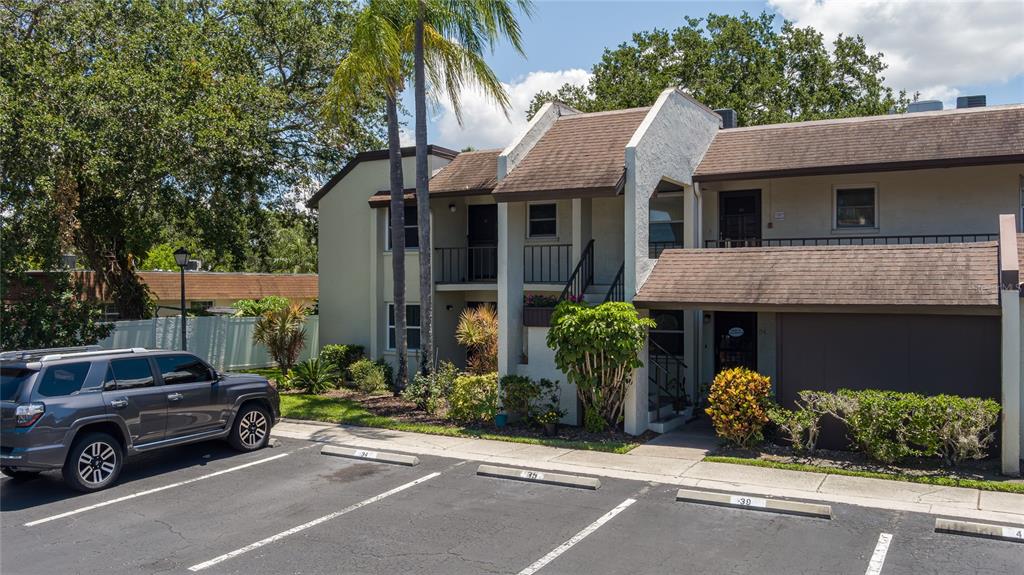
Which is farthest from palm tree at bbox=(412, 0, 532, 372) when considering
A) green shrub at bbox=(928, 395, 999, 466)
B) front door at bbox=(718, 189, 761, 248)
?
green shrub at bbox=(928, 395, 999, 466)

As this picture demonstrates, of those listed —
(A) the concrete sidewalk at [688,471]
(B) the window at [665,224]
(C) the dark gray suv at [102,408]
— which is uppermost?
(B) the window at [665,224]

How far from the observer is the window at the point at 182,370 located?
11.6m

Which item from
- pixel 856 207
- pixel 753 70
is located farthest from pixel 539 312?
pixel 753 70

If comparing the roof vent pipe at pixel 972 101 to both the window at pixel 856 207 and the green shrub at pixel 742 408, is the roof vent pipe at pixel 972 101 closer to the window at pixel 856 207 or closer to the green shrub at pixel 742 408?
the window at pixel 856 207

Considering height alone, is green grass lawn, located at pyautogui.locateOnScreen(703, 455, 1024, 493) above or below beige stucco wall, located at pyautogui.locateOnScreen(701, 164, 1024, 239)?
below

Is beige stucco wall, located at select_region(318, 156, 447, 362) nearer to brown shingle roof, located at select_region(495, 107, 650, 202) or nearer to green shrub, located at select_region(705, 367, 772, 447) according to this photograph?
brown shingle roof, located at select_region(495, 107, 650, 202)

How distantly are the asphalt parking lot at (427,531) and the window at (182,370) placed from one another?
4.71ft

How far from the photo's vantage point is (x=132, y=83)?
18344mm

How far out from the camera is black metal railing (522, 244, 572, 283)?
18266mm

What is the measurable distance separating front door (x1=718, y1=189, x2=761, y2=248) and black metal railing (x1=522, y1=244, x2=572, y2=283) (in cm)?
358

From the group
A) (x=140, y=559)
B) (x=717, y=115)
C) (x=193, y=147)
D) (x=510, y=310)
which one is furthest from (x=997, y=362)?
(x=193, y=147)

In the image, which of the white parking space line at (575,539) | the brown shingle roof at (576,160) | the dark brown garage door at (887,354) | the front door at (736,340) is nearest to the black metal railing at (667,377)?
the front door at (736,340)

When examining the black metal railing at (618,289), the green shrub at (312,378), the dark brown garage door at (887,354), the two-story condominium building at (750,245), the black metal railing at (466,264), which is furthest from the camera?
the black metal railing at (466,264)

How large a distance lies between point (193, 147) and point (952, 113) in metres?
17.7
